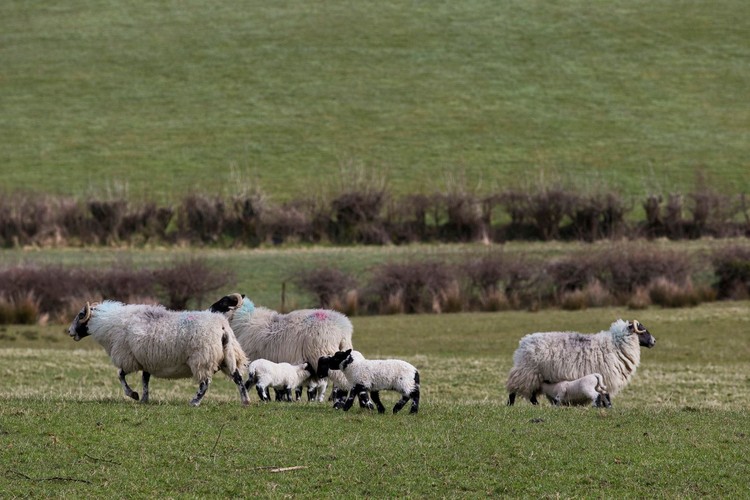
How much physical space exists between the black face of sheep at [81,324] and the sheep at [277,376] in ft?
8.64

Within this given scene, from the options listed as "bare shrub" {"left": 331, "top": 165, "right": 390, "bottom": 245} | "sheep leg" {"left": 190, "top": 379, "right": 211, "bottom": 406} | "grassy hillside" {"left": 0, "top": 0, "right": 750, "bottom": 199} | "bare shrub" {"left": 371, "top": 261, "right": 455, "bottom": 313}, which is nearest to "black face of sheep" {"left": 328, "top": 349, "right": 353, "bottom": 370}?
"sheep leg" {"left": 190, "top": 379, "right": 211, "bottom": 406}

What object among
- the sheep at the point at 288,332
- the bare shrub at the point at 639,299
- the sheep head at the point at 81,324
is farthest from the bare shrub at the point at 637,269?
the sheep head at the point at 81,324

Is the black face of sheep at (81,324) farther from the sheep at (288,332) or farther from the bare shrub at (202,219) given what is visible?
the bare shrub at (202,219)

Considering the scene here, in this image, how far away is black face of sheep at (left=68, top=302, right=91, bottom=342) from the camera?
1747 centimetres

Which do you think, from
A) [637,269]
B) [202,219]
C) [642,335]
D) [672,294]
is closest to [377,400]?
[642,335]

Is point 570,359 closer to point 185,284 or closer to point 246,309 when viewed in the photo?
point 246,309

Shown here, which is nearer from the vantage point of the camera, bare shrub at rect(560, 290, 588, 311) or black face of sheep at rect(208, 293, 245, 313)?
black face of sheep at rect(208, 293, 245, 313)

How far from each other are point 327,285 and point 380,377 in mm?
24390

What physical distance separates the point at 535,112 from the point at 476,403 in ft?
177

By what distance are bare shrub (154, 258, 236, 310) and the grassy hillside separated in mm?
18029

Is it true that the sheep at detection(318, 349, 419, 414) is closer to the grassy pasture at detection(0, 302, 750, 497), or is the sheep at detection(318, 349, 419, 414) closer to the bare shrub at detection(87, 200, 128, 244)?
the grassy pasture at detection(0, 302, 750, 497)

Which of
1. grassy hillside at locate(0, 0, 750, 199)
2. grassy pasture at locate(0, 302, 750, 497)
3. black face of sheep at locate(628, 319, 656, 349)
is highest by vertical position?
grassy hillside at locate(0, 0, 750, 199)

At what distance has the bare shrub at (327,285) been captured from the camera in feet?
131

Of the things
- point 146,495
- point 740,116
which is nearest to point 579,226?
point 740,116
